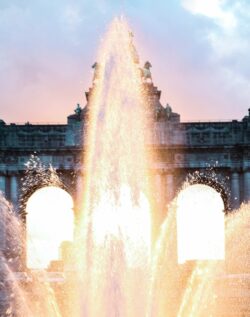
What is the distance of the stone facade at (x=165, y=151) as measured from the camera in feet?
140

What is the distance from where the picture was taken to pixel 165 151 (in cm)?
4256

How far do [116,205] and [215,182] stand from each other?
81.3ft

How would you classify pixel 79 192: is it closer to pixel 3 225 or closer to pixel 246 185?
pixel 3 225

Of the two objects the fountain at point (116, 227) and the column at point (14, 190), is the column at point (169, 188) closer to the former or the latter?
the column at point (14, 190)

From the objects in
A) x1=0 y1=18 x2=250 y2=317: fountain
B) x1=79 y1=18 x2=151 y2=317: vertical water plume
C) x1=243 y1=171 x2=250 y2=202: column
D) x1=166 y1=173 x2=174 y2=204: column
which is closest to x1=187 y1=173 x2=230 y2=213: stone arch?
x1=243 y1=171 x2=250 y2=202: column

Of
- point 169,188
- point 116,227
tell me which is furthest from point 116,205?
point 169,188

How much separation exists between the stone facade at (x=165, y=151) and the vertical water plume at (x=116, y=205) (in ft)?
68.0

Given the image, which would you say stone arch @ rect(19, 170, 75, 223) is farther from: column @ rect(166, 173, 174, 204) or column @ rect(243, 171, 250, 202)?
column @ rect(243, 171, 250, 202)

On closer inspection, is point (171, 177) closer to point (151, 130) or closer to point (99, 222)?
point (151, 130)

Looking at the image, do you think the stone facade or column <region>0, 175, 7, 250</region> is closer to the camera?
column <region>0, 175, 7, 250</region>

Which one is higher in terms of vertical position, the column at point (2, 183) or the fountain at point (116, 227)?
the column at point (2, 183)

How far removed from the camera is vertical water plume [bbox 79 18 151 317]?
17797mm

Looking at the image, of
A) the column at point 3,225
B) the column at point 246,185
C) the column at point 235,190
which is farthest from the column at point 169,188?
the column at point 3,225

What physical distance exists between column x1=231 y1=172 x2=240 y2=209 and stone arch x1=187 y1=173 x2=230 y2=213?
34 cm
